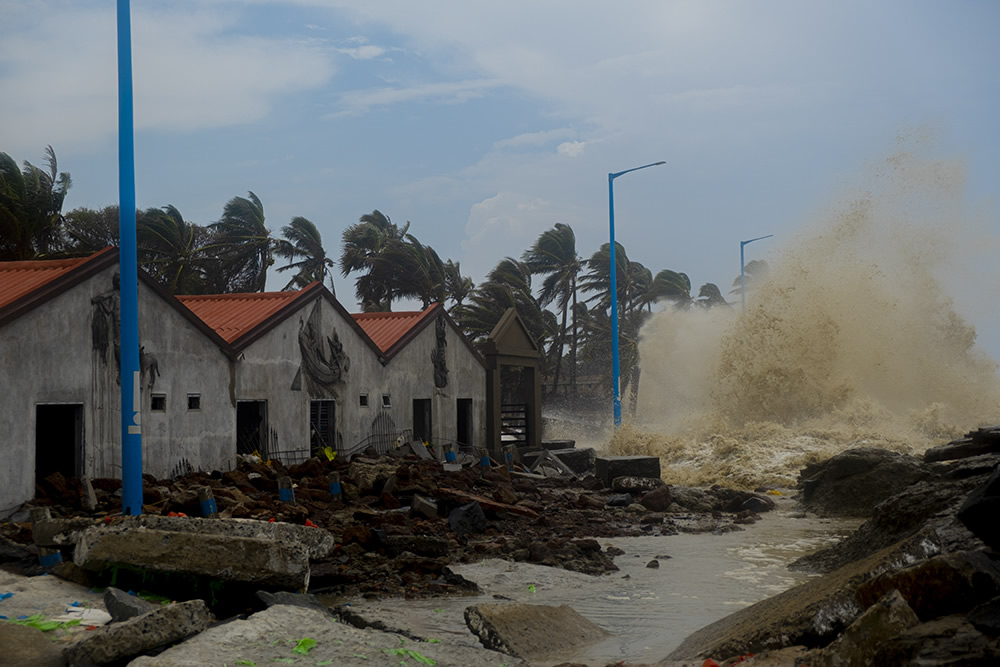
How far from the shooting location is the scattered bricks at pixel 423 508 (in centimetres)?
1467

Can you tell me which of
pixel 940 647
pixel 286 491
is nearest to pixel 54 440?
pixel 286 491

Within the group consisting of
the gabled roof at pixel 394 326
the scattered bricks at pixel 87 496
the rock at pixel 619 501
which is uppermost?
the gabled roof at pixel 394 326

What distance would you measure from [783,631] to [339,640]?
10.9 ft

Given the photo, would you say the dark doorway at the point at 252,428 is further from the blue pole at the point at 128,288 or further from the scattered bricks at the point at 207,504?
the scattered bricks at the point at 207,504

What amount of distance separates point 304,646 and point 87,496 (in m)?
8.00

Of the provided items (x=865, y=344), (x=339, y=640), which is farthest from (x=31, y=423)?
(x=865, y=344)

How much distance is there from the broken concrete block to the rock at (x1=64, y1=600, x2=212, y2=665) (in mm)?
1443

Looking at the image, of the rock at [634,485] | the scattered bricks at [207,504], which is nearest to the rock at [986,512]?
the scattered bricks at [207,504]

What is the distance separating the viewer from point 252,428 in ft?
66.0

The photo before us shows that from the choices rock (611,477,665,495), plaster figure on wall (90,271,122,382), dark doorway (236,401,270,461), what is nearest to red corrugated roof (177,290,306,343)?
dark doorway (236,401,270,461)

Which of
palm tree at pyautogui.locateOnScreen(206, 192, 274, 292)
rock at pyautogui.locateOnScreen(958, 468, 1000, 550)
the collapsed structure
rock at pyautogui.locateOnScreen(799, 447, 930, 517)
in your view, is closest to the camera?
rock at pyautogui.locateOnScreen(958, 468, 1000, 550)

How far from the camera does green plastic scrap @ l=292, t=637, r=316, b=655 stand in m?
6.88

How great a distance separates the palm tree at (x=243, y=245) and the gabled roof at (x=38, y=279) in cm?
3029

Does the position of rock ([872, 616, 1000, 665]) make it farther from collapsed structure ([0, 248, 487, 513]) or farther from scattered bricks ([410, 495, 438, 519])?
collapsed structure ([0, 248, 487, 513])
